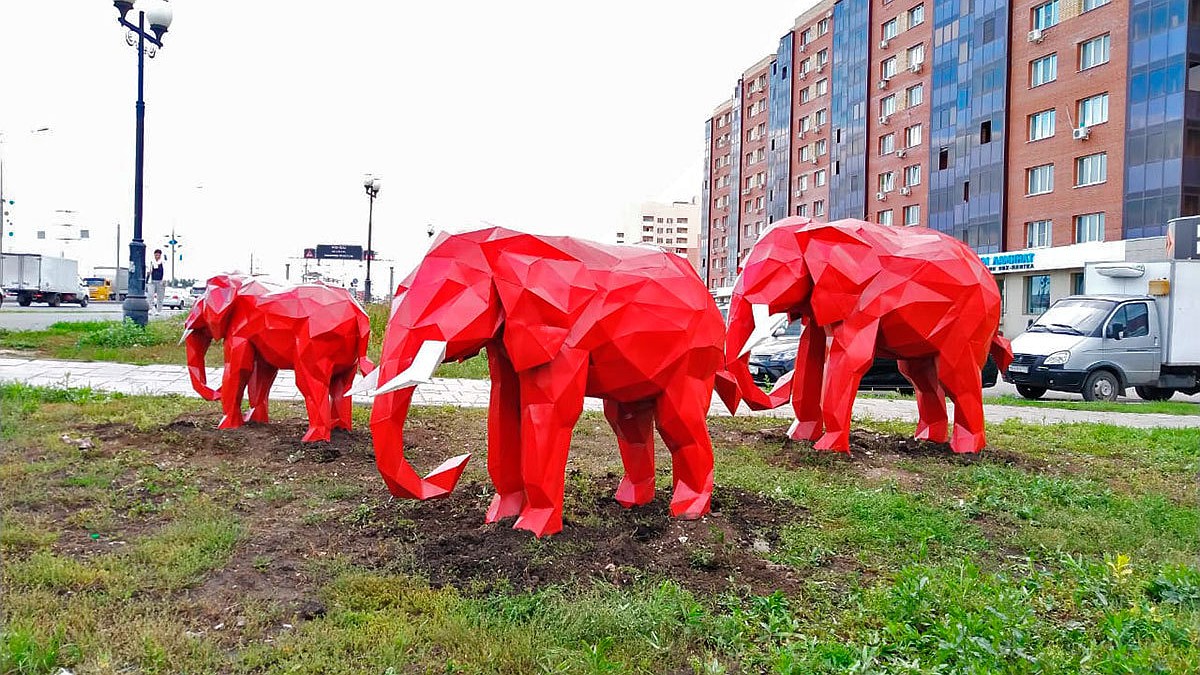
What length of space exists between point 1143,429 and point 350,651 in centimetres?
1084

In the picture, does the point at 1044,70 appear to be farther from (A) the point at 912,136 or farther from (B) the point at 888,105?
(B) the point at 888,105

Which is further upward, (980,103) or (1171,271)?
(980,103)

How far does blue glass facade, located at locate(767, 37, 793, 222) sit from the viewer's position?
58.8 metres

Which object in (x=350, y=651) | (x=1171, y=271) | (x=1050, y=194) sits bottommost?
(x=350, y=651)

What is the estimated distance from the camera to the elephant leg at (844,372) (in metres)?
7.84

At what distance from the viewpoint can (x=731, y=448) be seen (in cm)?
874

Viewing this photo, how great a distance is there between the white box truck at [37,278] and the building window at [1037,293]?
156 feet

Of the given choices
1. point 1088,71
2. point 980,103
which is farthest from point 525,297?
point 980,103

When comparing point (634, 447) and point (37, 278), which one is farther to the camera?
point (37, 278)

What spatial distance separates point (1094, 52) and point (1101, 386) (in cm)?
2336

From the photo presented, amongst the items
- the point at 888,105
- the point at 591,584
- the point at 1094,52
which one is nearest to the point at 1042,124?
the point at 1094,52

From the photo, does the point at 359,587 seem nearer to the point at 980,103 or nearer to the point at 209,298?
the point at 209,298

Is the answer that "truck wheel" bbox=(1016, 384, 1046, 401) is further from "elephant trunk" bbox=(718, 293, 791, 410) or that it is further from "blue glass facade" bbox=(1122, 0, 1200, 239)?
"blue glass facade" bbox=(1122, 0, 1200, 239)

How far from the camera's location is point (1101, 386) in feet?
51.1
